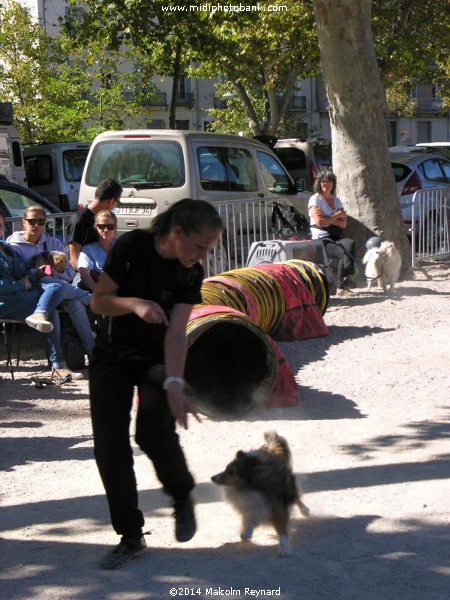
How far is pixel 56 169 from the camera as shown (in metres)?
21.2

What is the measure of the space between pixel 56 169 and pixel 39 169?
1.98 feet

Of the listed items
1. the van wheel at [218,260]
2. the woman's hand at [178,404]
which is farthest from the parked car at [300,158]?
the woman's hand at [178,404]

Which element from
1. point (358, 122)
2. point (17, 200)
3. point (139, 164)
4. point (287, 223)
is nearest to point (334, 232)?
point (287, 223)

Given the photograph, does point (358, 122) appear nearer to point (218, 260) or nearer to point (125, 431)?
point (218, 260)

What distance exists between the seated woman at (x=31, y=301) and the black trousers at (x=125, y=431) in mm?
3829

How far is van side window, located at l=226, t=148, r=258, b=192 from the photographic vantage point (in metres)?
13.3

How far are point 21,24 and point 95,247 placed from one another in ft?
84.7

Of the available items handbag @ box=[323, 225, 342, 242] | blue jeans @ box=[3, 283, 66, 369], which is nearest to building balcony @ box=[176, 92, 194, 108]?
handbag @ box=[323, 225, 342, 242]

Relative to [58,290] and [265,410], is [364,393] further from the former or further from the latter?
[58,290]

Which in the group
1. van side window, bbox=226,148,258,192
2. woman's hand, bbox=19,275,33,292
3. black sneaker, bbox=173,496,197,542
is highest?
van side window, bbox=226,148,258,192

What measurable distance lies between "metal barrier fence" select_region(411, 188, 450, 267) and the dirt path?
6.45 meters

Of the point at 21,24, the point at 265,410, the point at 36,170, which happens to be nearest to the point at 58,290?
the point at 265,410

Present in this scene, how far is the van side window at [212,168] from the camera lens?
41.6 feet

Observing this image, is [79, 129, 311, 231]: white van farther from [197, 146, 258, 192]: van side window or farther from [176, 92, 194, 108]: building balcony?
[176, 92, 194, 108]: building balcony
